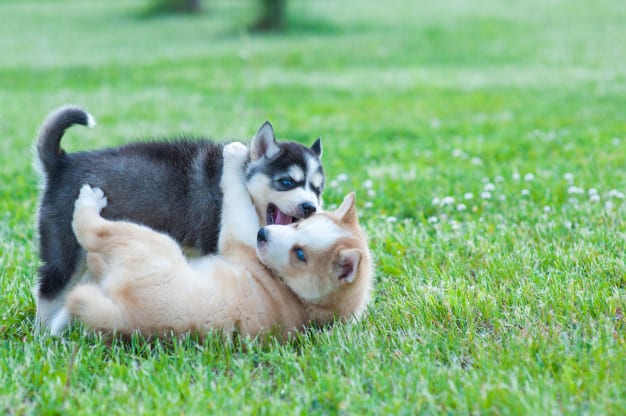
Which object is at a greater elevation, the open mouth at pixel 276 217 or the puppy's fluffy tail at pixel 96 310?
the open mouth at pixel 276 217

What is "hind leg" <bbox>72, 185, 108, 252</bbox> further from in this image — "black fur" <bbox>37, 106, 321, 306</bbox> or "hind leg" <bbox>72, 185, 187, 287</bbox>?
"black fur" <bbox>37, 106, 321, 306</bbox>

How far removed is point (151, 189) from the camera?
13.4ft

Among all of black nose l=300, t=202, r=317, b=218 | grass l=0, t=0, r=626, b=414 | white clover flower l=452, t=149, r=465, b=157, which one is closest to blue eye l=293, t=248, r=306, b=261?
grass l=0, t=0, r=626, b=414

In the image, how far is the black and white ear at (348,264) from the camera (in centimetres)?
360

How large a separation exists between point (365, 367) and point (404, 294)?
1.03 metres

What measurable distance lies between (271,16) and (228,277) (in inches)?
766

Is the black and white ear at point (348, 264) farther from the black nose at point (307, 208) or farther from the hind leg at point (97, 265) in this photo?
the hind leg at point (97, 265)

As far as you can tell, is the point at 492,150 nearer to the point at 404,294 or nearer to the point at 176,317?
the point at 404,294

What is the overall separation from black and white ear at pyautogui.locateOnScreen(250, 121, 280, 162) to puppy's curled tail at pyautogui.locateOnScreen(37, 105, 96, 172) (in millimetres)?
1066

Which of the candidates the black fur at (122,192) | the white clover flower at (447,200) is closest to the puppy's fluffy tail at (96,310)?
the black fur at (122,192)

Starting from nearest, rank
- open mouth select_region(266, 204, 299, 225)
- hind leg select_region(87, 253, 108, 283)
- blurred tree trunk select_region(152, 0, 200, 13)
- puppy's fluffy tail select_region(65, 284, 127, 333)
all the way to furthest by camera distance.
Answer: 1. puppy's fluffy tail select_region(65, 284, 127, 333)
2. hind leg select_region(87, 253, 108, 283)
3. open mouth select_region(266, 204, 299, 225)
4. blurred tree trunk select_region(152, 0, 200, 13)

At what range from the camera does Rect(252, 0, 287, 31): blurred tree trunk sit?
21.9m

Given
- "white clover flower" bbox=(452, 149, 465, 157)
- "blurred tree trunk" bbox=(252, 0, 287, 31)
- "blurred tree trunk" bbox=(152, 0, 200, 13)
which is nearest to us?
"white clover flower" bbox=(452, 149, 465, 157)

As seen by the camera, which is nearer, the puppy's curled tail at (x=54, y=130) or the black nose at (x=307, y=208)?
the puppy's curled tail at (x=54, y=130)
